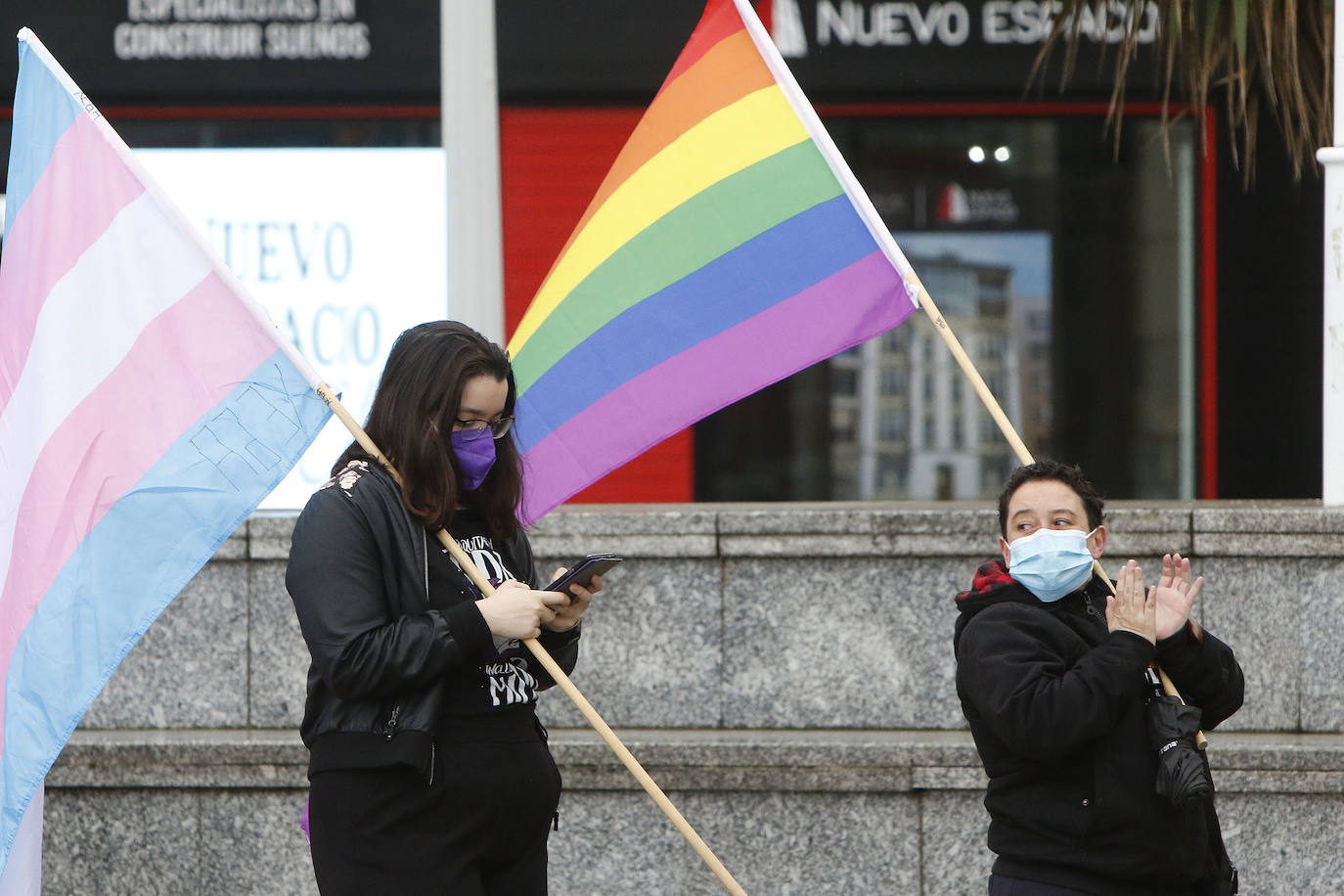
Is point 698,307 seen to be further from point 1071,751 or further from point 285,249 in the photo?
point 285,249

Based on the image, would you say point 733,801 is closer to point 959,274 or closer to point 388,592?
point 388,592

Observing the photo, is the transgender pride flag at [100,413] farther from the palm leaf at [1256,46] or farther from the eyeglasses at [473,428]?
the palm leaf at [1256,46]

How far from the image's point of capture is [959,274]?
9438mm

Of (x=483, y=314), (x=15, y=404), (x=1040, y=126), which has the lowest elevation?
(x=15, y=404)

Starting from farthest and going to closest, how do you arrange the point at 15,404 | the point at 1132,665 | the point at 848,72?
the point at 848,72
the point at 15,404
the point at 1132,665

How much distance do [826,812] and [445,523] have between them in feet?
7.55

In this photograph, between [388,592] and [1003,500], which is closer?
[388,592]

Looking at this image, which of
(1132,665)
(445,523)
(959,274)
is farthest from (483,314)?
(959,274)

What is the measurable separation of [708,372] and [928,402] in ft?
18.6

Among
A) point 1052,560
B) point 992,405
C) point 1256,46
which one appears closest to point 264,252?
point 1256,46

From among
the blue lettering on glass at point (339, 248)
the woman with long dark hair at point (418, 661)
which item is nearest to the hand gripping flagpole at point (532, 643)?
the woman with long dark hair at point (418, 661)

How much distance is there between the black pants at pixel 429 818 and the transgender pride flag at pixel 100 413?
2.16ft

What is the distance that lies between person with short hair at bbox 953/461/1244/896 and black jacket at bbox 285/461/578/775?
0.95 m

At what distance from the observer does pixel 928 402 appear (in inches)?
371
